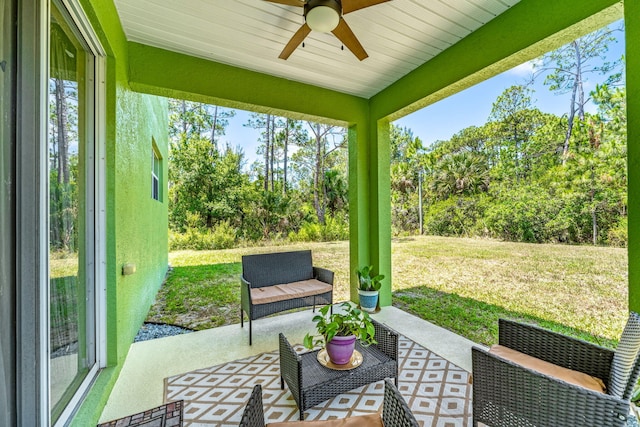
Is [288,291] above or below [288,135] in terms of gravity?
below

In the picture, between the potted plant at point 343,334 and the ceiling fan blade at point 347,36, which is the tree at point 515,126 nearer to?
the ceiling fan blade at point 347,36

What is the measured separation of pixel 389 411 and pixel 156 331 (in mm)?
3205

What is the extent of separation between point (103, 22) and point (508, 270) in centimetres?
628

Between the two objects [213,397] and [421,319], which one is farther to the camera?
[421,319]

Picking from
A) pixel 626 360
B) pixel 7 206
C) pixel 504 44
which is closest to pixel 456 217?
pixel 504 44

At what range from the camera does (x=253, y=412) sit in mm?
921

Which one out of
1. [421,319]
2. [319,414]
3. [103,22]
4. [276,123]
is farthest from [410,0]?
[276,123]

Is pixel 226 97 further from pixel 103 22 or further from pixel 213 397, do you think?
pixel 213 397

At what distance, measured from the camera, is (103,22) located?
1.86 metres

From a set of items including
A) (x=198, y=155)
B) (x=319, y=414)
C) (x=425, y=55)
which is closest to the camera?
(x=319, y=414)

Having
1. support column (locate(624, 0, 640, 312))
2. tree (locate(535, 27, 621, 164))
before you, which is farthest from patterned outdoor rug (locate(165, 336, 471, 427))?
tree (locate(535, 27, 621, 164))

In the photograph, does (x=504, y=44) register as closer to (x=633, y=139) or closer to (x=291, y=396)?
(x=633, y=139)

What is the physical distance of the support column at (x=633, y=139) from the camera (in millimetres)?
1586

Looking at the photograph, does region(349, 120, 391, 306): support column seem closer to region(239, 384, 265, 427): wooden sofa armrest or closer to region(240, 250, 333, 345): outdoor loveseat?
region(240, 250, 333, 345): outdoor loveseat
